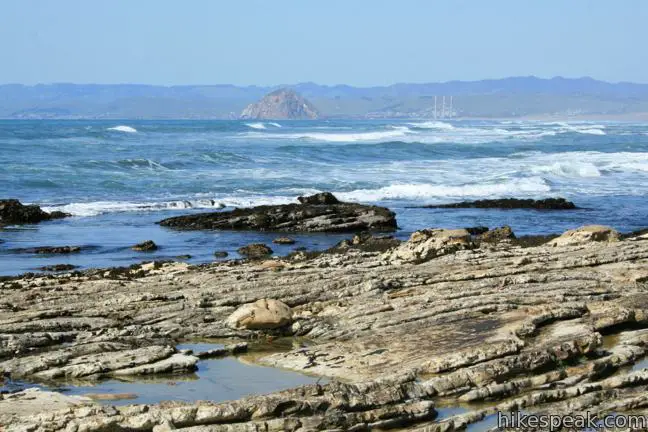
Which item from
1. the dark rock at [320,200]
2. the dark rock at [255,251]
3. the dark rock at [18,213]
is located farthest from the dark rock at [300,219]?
the dark rock at [255,251]

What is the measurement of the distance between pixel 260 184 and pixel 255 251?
19.1 m

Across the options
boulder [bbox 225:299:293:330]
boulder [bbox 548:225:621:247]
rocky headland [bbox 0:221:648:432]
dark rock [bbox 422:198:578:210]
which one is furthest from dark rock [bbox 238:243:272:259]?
dark rock [bbox 422:198:578:210]

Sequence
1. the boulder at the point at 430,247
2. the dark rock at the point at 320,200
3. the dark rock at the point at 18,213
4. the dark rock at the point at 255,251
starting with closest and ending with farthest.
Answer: the boulder at the point at 430,247 < the dark rock at the point at 255,251 < the dark rock at the point at 18,213 < the dark rock at the point at 320,200

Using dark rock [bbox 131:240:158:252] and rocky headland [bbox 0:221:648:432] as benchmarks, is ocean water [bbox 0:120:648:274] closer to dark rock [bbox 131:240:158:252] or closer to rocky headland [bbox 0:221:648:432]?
dark rock [bbox 131:240:158:252]

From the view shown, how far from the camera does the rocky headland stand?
8523 millimetres

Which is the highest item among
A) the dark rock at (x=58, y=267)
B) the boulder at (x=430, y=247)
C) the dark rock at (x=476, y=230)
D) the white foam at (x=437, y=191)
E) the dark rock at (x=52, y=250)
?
the boulder at (x=430, y=247)

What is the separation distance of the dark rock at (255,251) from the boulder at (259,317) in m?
8.06

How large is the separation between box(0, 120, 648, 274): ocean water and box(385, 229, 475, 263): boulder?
476cm

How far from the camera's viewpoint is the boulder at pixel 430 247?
1688 cm

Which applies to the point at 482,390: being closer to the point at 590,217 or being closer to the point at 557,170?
A: the point at 590,217

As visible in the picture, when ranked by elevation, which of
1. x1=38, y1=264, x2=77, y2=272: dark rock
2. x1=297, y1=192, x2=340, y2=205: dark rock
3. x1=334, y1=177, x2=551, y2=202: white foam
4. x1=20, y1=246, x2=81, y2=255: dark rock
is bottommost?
x1=334, y1=177, x2=551, y2=202: white foam

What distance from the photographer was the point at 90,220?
2808cm

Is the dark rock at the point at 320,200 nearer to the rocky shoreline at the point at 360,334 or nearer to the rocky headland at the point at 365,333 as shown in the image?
the rocky shoreline at the point at 360,334

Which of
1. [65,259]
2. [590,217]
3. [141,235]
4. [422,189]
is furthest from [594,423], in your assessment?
[422,189]
